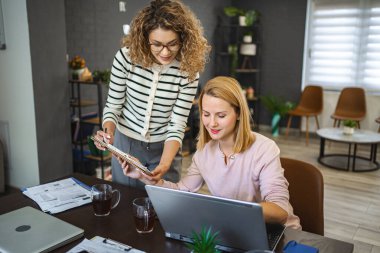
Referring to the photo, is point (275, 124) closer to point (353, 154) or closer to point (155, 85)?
point (353, 154)

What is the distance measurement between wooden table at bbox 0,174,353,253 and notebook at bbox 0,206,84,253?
32mm

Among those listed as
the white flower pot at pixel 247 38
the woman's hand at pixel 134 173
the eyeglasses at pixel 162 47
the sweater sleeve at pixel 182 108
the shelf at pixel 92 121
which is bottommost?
the shelf at pixel 92 121

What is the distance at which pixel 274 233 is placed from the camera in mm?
1121

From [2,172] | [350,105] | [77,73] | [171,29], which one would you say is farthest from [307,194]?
[350,105]

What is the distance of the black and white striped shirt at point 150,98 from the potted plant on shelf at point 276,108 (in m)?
4.13

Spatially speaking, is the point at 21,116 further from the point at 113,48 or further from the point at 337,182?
the point at 337,182

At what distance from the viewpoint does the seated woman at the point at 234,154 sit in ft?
4.41

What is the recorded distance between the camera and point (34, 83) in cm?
297

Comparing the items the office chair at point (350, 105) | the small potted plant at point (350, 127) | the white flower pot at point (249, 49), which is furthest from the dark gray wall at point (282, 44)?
the small potted plant at point (350, 127)

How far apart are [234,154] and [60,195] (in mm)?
673

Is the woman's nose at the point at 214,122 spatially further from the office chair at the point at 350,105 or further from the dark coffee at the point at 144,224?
the office chair at the point at 350,105

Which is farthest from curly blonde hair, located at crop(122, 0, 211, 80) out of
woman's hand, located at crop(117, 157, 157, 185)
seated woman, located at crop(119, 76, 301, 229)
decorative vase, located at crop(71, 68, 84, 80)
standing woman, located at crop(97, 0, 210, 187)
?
decorative vase, located at crop(71, 68, 84, 80)

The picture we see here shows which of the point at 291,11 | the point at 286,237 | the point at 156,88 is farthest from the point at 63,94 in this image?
the point at 291,11

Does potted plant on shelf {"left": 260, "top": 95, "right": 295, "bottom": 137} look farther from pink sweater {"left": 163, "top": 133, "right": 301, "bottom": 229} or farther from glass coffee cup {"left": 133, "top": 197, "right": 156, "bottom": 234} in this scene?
glass coffee cup {"left": 133, "top": 197, "right": 156, "bottom": 234}
